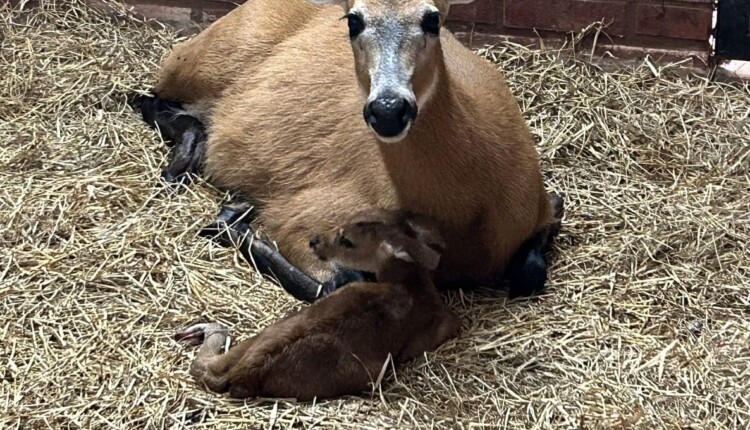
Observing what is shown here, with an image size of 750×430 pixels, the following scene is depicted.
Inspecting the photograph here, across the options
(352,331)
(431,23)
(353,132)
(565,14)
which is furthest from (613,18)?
(352,331)

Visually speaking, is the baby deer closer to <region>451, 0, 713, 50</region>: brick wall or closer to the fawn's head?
the fawn's head

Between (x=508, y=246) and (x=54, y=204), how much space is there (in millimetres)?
1795

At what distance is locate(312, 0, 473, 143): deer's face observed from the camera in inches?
132

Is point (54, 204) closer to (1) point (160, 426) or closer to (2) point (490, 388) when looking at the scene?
(1) point (160, 426)

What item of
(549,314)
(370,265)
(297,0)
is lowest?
(549,314)

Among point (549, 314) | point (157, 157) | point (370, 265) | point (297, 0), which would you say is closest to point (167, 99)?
point (157, 157)

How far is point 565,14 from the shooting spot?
535 cm

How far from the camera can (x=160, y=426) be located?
335cm

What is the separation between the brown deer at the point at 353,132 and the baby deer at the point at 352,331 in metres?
0.21

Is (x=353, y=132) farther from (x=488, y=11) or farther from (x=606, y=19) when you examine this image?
(x=606, y=19)

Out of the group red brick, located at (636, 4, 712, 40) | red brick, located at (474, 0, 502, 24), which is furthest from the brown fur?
red brick, located at (636, 4, 712, 40)

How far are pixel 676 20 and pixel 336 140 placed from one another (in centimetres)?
184

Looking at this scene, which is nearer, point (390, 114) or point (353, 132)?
point (390, 114)

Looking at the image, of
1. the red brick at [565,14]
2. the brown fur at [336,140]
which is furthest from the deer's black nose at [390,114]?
the red brick at [565,14]
